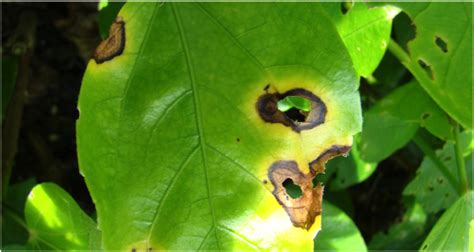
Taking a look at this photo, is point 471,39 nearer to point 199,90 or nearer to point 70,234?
point 199,90

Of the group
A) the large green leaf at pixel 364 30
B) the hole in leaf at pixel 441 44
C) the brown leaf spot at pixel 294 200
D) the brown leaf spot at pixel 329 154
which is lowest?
the brown leaf spot at pixel 294 200

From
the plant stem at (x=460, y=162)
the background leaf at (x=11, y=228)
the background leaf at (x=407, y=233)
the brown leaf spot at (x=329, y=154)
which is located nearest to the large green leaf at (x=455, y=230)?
the plant stem at (x=460, y=162)

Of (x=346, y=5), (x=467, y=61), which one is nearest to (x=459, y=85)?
(x=467, y=61)

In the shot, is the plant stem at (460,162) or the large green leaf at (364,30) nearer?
the large green leaf at (364,30)

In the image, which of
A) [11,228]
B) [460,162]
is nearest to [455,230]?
[460,162]

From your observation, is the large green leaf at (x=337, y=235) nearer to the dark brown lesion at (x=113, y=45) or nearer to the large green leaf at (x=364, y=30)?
the large green leaf at (x=364, y=30)

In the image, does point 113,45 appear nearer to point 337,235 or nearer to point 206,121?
point 206,121

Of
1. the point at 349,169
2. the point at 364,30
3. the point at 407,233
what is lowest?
the point at 407,233
